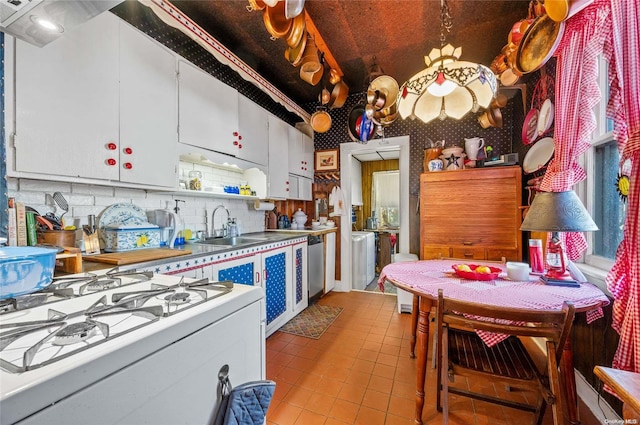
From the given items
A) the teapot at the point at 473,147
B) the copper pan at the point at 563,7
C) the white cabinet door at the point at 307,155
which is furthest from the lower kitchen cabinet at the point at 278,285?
the copper pan at the point at 563,7

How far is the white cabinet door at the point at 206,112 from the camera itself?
2086mm

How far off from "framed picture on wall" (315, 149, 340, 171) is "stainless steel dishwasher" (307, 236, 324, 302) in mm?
1234

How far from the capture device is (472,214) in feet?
9.28

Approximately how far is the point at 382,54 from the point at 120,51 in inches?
96.4

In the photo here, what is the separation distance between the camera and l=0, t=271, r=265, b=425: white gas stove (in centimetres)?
46

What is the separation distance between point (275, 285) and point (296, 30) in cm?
226

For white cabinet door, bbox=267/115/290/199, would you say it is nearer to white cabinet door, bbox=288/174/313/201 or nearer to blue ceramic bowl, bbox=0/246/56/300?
white cabinet door, bbox=288/174/313/201

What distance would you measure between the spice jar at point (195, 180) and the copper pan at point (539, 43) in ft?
8.81

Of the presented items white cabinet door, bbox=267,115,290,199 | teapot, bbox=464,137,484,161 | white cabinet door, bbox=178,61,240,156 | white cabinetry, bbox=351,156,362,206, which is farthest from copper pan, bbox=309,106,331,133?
white cabinetry, bbox=351,156,362,206

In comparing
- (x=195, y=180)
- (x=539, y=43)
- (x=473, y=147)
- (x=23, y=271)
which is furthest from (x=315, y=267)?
(x=539, y=43)

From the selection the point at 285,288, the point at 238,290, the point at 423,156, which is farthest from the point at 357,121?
the point at 238,290

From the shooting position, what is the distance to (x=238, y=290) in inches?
36.2

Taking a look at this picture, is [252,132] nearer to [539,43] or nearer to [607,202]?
[539,43]

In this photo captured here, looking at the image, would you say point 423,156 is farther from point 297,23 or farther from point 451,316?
point 451,316
